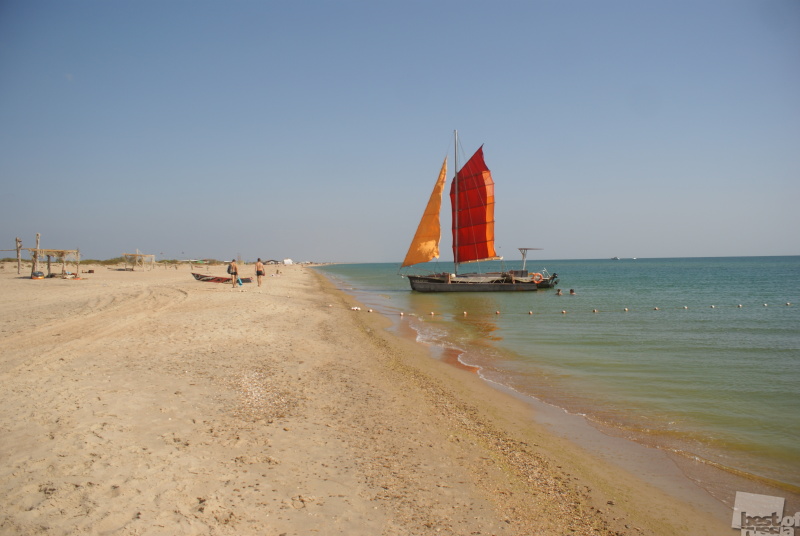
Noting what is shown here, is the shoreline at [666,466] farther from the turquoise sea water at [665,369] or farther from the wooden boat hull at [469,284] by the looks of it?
the wooden boat hull at [469,284]

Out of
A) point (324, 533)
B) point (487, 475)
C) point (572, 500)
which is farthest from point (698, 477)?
point (324, 533)

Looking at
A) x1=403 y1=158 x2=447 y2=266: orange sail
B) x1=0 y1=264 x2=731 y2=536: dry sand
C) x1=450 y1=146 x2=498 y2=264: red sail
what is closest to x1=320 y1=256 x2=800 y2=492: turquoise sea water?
x1=0 y1=264 x2=731 y2=536: dry sand

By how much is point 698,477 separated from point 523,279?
126 feet

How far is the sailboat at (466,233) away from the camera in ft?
133

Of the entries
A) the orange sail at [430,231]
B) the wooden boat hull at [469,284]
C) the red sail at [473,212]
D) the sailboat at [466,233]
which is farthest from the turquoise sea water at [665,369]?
the red sail at [473,212]

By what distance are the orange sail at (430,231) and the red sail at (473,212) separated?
2.11 m

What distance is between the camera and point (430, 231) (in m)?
41.4

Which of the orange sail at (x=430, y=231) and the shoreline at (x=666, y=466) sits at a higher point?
the orange sail at (x=430, y=231)

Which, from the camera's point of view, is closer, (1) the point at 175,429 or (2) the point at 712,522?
(2) the point at 712,522

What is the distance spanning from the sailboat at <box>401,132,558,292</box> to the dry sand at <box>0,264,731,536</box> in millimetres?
31621

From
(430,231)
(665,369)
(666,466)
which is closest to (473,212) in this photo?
(430,231)

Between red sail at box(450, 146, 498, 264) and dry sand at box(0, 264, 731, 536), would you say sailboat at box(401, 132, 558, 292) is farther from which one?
dry sand at box(0, 264, 731, 536)

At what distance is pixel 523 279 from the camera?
43031mm

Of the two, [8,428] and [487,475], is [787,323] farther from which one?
[8,428]
